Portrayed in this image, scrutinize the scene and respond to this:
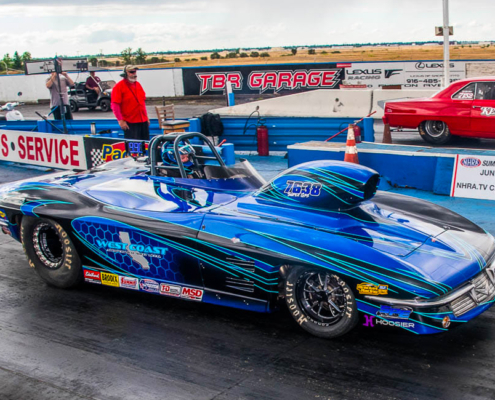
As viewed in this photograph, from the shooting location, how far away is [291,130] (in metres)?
13.6

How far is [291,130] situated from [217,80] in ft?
50.3

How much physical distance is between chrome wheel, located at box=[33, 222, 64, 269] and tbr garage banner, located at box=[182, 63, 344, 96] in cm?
2093

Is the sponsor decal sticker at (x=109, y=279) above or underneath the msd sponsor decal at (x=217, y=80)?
underneath

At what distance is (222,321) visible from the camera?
502 cm

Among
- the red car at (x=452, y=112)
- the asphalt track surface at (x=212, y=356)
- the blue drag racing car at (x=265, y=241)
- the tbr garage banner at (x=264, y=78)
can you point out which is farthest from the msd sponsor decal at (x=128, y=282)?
the tbr garage banner at (x=264, y=78)

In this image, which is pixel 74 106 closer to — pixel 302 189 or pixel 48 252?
pixel 48 252

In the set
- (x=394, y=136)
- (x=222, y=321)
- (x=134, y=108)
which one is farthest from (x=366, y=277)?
(x=394, y=136)

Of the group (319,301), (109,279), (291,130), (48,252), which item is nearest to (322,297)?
(319,301)

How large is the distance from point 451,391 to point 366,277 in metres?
0.93

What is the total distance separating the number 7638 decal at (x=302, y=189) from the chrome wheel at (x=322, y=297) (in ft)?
2.62

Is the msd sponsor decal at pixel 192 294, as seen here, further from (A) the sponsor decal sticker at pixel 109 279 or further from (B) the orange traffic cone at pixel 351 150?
(B) the orange traffic cone at pixel 351 150

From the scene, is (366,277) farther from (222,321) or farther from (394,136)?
(394,136)

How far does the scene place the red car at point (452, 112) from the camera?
499 inches

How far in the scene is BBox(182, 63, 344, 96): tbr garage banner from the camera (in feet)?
84.8
